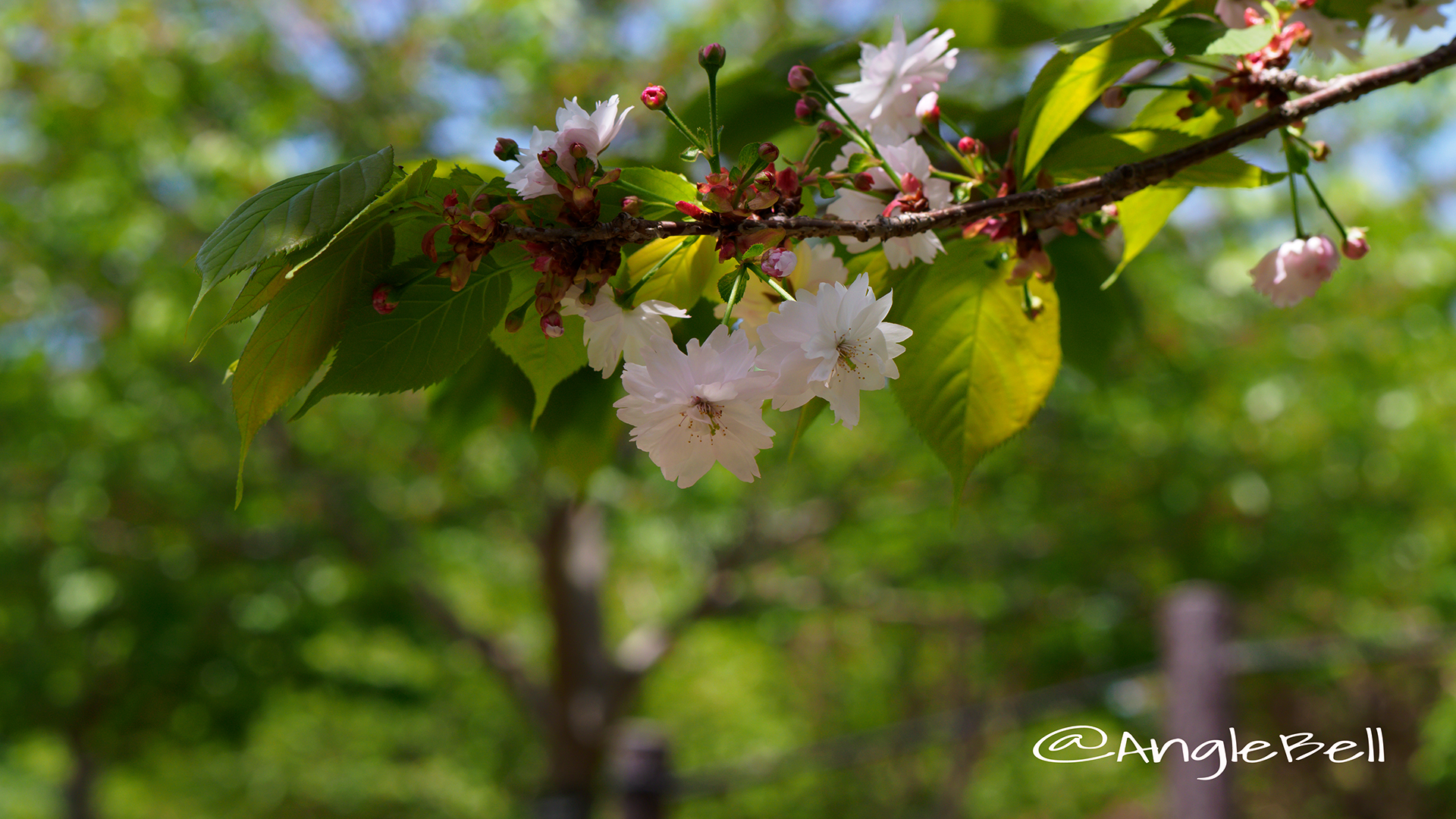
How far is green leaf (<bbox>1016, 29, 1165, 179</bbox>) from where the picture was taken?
55cm

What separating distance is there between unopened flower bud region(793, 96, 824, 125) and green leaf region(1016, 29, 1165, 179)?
109 millimetres

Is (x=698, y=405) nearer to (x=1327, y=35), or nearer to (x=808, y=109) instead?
(x=808, y=109)

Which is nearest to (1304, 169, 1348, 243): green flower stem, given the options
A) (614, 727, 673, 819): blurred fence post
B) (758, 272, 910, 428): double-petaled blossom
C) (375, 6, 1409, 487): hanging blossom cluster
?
(375, 6, 1409, 487): hanging blossom cluster

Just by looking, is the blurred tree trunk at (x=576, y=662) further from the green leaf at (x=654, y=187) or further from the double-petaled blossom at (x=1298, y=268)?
the green leaf at (x=654, y=187)

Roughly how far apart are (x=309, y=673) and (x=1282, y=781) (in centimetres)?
746

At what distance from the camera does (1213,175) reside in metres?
0.52

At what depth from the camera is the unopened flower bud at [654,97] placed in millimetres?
500

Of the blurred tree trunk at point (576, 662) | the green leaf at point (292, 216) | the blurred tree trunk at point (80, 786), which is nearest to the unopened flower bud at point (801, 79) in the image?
the green leaf at point (292, 216)

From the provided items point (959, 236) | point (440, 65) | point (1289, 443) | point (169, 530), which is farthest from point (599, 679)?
point (959, 236)

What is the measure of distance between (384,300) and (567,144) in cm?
10

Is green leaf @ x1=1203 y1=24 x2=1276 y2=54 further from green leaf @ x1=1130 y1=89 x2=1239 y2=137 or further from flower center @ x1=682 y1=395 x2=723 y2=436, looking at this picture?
flower center @ x1=682 y1=395 x2=723 y2=436

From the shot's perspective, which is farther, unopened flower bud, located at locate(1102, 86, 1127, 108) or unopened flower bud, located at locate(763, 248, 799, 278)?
unopened flower bud, located at locate(1102, 86, 1127, 108)

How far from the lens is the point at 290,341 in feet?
1.44

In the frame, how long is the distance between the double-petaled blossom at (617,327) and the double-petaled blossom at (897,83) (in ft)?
0.60
